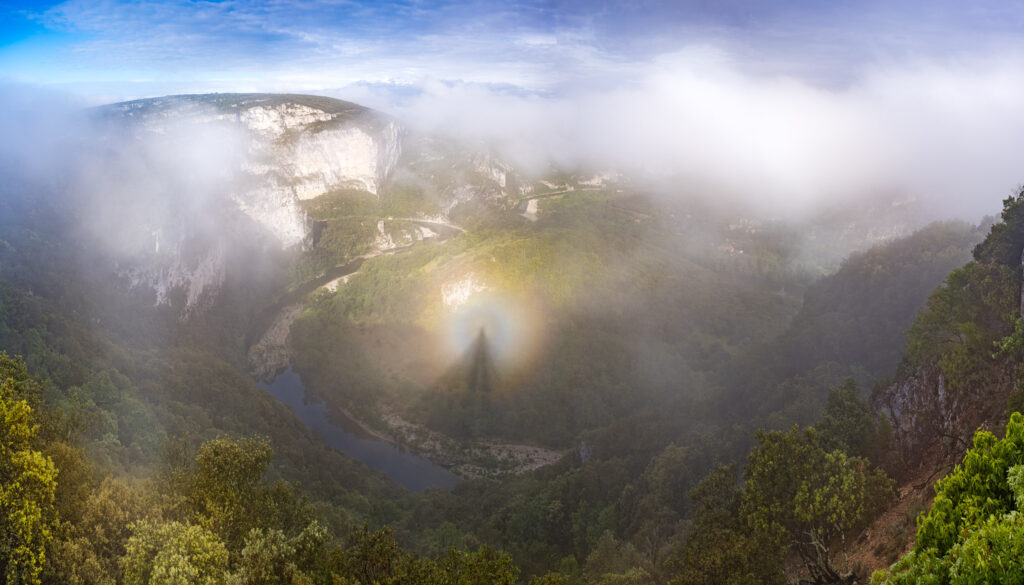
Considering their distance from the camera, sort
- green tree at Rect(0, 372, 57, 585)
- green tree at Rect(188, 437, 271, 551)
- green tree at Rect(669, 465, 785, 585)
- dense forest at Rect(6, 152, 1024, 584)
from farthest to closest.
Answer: green tree at Rect(669, 465, 785, 585) → green tree at Rect(188, 437, 271, 551) → dense forest at Rect(6, 152, 1024, 584) → green tree at Rect(0, 372, 57, 585)

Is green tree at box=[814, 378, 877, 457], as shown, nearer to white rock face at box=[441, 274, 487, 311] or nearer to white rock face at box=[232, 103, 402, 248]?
white rock face at box=[441, 274, 487, 311]

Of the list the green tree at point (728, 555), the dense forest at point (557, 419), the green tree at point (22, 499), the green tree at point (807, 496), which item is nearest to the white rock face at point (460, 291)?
the dense forest at point (557, 419)

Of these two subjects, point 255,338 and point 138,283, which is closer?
point 138,283

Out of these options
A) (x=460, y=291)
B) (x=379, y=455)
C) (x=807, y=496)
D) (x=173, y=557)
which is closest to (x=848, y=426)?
(x=807, y=496)

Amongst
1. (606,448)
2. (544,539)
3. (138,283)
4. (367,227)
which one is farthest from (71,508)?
(367,227)

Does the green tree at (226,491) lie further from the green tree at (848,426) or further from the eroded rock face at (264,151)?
the eroded rock face at (264,151)

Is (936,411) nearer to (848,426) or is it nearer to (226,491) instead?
(848,426)

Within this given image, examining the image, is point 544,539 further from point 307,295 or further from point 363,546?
point 307,295

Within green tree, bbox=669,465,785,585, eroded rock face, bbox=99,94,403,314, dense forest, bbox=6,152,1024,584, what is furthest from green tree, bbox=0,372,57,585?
eroded rock face, bbox=99,94,403,314
